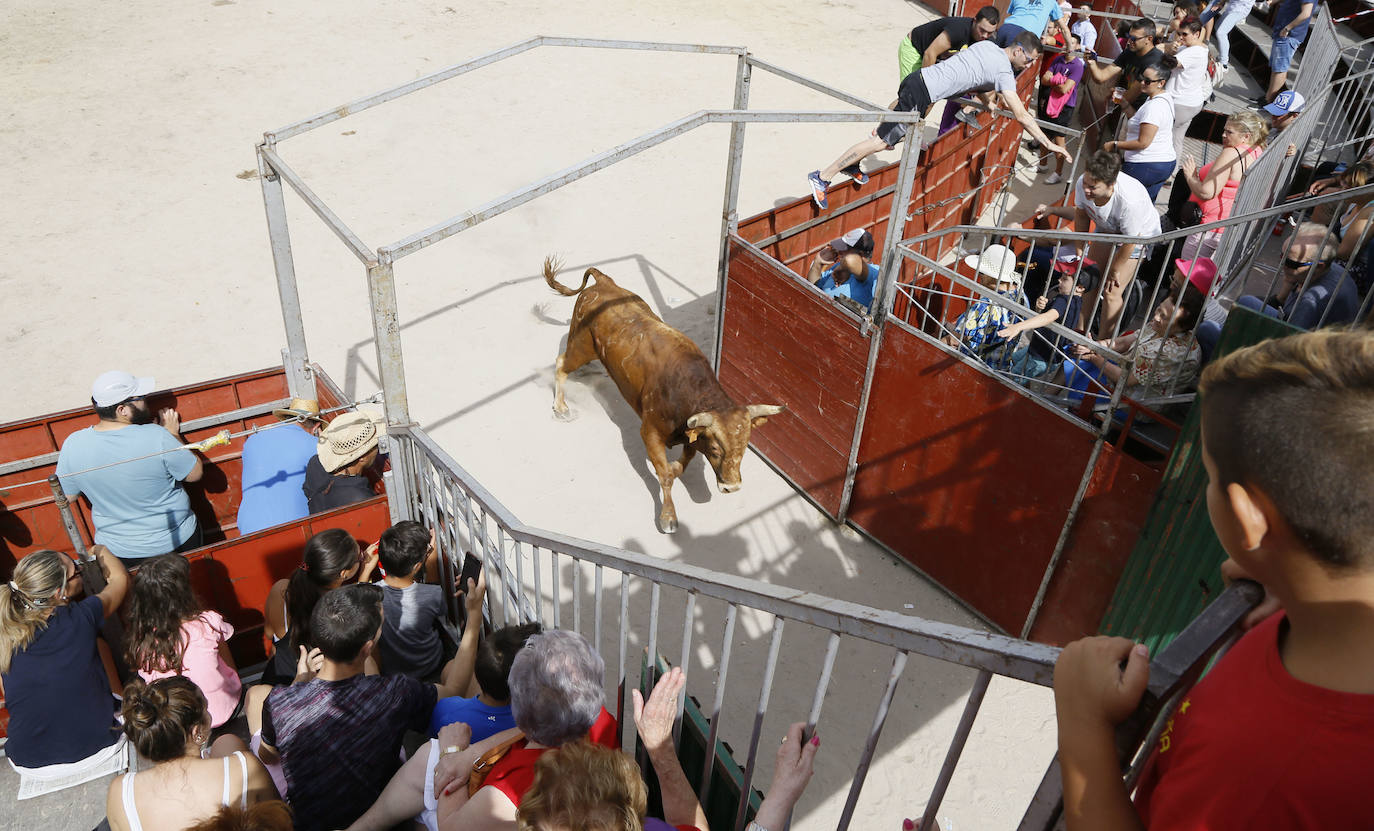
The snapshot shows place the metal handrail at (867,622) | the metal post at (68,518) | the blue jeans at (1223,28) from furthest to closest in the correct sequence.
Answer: the blue jeans at (1223,28), the metal post at (68,518), the metal handrail at (867,622)

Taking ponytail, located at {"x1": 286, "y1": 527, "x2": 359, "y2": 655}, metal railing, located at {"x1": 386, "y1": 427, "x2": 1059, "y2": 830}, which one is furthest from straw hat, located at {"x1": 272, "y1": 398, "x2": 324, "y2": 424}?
ponytail, located at {"x1": 286, "y1": 527, "x2": 359, "y2": 655}

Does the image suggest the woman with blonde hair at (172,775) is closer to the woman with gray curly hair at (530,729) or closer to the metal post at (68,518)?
the woman with gray curly hair at (530,729)

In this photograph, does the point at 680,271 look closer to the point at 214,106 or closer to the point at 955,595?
the point at 955,595

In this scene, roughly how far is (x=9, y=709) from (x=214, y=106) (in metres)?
12.1

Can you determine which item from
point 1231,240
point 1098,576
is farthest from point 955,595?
point 1231,240

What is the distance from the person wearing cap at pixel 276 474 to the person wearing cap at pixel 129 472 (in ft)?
1.17

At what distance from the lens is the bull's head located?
7074mm

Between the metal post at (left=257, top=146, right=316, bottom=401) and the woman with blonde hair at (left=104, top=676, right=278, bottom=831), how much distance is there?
2.83 meters

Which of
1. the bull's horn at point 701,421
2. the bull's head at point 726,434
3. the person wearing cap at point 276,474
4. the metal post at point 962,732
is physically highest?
the metal post at point 962,732

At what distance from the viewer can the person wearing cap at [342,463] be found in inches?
214

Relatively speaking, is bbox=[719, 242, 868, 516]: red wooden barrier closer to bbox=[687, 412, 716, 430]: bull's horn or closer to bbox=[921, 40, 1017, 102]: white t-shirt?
bbox=[687, 412, 716, 430]: bull's horn

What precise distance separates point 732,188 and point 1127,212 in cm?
298

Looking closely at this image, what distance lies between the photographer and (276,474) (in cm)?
573

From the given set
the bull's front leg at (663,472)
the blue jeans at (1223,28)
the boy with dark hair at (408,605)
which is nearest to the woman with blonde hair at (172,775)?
the boy with dark hair at (408,605)
